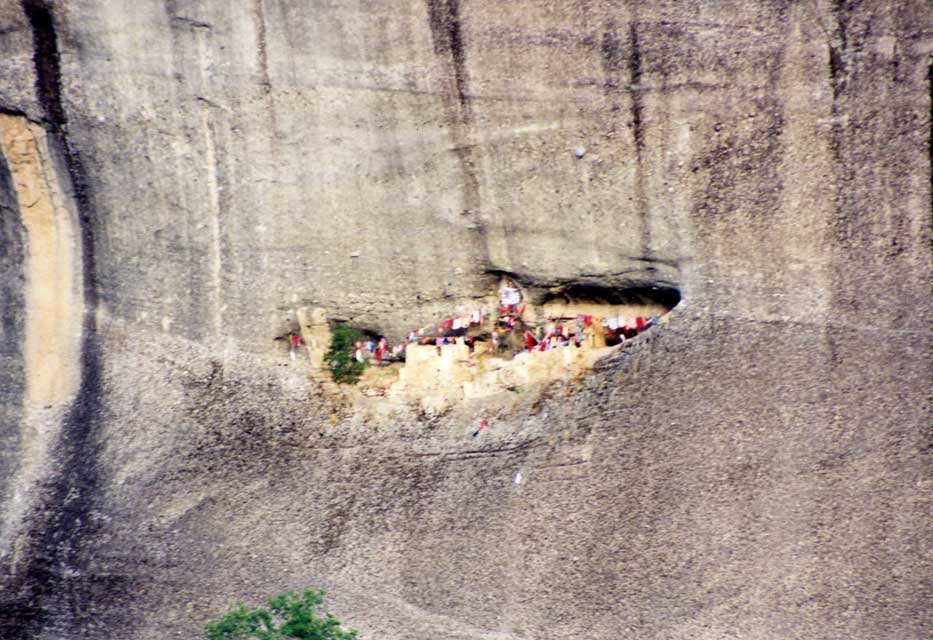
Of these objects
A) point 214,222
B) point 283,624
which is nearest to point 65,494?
point 283,624

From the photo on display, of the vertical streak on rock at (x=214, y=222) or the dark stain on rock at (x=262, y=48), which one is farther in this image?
the vertical streak on rock at (x=214, y=222)

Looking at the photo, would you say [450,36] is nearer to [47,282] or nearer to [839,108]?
[839,108]

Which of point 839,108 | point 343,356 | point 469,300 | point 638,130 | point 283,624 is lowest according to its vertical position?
point 283,624

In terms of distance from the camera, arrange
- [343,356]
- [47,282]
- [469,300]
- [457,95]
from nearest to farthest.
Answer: [457,95] → [47,282] → [469,300] → [343,356]

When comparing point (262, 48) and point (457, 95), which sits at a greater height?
point (262, 48)

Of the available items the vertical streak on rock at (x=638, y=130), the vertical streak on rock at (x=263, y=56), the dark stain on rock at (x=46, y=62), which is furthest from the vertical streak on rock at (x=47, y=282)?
the vertical streak on rock at (x=638, y=130)

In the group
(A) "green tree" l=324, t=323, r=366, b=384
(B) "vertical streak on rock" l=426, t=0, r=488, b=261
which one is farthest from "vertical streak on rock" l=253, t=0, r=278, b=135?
(A) "green tree" l=324, t=323, r=366, b=384

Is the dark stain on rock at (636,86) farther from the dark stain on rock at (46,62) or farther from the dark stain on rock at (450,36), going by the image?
the dark stain on rock at (46,62)

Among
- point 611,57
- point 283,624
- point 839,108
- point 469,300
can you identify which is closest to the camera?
point 839,108
